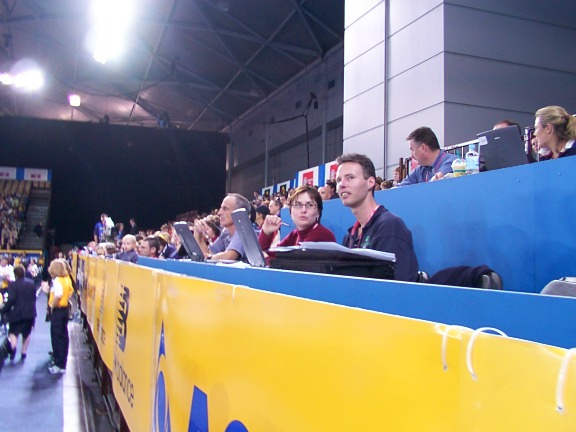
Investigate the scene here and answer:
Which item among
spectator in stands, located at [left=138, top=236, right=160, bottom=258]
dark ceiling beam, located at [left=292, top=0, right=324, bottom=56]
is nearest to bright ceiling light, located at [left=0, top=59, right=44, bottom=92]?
dark ceiling beam, located at [left=292, top=0, right=324, bottom=56]

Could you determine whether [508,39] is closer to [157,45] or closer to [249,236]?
[249,236]

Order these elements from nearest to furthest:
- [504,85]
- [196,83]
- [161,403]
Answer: [161,403] < [504,85] < [196,83]

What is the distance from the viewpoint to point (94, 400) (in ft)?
18.0

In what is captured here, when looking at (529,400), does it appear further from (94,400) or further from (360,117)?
(360,117)

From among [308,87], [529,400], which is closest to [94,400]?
[529,400]

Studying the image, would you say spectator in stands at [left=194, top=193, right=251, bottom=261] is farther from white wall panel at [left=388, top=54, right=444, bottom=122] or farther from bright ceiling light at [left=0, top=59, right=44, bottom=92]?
bright ceiling light at [left=0, top=59, right=44, bottom=92]

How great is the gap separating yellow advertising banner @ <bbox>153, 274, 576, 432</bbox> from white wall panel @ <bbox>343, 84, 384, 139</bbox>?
7.73 meters

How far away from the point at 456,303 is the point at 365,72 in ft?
28.9

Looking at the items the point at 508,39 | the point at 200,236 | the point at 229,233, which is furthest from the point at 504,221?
the point at 508,39

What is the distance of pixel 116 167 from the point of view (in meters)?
22.9

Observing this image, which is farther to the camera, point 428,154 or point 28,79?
point 28,79

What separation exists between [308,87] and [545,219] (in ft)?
54.2

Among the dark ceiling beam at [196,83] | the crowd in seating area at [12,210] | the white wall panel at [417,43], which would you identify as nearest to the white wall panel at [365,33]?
the white wall panel at [417,43]

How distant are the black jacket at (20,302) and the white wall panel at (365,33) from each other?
6663mm
